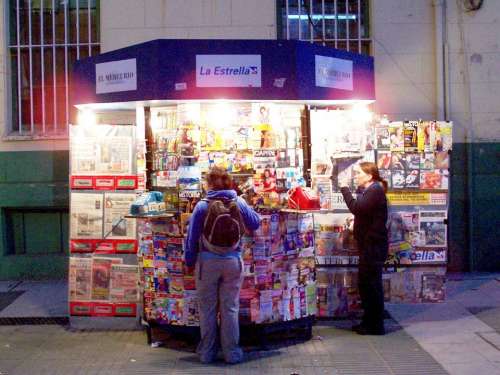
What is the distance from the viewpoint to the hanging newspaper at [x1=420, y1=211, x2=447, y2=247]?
7695 millimetres

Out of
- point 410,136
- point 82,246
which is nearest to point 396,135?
point 410,136

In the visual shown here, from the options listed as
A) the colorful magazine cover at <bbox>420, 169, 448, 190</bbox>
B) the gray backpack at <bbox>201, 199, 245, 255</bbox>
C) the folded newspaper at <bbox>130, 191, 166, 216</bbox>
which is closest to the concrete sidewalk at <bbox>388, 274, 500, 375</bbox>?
the colorful magazine cover at <bbox>420, 169, 448, 190</bbox>

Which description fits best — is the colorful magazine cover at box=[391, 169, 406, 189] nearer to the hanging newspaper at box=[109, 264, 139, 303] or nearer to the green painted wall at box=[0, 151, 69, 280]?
the hanging newspaper at box=[109, 264, 139, 303]

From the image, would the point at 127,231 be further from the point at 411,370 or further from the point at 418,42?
the point at 418,42

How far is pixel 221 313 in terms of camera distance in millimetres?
6312

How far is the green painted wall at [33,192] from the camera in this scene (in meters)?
10.1

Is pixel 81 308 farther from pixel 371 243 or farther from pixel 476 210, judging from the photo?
pixel 476 210

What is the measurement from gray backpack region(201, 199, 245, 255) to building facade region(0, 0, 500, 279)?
429 centimetres

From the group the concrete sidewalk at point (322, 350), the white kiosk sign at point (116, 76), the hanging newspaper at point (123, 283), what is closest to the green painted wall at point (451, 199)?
the concrete sidewalk at point (322, 350)

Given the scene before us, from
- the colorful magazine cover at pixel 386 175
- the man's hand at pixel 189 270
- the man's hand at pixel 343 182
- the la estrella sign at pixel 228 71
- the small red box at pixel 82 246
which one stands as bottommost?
the man's hand at pixel 189 270

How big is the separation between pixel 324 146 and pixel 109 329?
296cm

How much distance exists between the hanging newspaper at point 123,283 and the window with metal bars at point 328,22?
4.36m

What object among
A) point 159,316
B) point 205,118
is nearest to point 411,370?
point 159,316

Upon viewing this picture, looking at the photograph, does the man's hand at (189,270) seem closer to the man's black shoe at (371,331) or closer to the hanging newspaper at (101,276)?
the hanging newspaper at (101,276)
